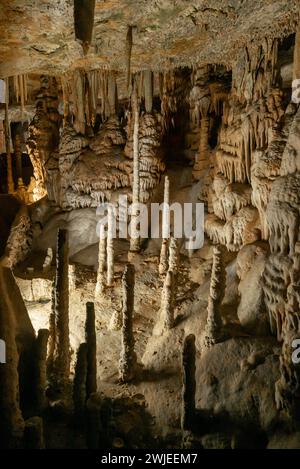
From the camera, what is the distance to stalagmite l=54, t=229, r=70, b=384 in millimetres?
7527

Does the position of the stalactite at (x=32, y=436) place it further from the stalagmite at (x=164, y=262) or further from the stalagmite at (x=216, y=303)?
the stalagmite at (x=164, y=262)

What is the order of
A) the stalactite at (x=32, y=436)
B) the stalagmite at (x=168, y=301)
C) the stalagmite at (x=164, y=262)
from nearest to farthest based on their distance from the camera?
1. the stalactite at (x=32, y=436)
2. the stalagmite at (x=168, y=301)
3. the stalagmite at (x=164, y=262)

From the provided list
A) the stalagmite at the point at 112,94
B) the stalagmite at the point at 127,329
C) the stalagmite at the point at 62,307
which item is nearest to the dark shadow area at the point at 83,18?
the stalagmite at the point at 62,307

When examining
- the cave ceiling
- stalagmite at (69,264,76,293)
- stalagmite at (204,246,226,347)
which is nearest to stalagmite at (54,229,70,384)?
stalagmite at (204,246,226,347)

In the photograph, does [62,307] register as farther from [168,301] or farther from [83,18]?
[83,18]

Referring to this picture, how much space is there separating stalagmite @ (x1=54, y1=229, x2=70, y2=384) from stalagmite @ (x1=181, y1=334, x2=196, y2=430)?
2.84 m

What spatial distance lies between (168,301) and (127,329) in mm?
1518

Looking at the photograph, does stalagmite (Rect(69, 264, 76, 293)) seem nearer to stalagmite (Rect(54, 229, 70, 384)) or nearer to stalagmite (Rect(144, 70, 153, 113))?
stalagmite (Rect(54, 229, 70, 384))

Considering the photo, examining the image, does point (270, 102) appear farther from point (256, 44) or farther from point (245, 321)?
point (245, 321)

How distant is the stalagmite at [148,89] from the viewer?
16.2 m

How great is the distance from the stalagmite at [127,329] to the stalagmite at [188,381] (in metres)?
2.22

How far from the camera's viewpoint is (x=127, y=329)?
8430 mm

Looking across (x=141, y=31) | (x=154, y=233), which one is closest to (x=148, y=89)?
(x=141, y=31)
